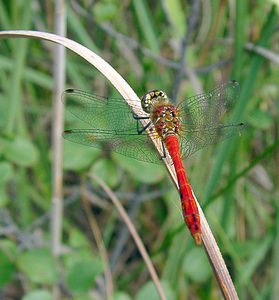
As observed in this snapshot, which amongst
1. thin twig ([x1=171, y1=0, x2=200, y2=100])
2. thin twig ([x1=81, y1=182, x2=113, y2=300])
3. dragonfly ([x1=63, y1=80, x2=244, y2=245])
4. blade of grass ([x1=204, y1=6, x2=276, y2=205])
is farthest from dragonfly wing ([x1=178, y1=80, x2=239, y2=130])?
thin twig ([x1=81, y1=182, x2=113, y2=300])

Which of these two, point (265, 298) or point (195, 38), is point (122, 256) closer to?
point (265, 298)

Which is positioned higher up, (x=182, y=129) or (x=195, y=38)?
(x=195, y=38)

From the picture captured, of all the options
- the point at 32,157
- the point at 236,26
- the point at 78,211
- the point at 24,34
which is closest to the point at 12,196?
the point at 78,211

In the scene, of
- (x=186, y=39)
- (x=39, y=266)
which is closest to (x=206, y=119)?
(x=186, y=39)

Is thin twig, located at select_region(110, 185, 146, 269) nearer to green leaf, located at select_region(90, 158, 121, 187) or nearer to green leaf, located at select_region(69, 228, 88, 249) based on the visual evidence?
green leaf, located at select_region(69, 228, 88, 249)

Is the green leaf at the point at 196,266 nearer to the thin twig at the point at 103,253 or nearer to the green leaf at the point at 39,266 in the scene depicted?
the thin twig at the point at 103,253

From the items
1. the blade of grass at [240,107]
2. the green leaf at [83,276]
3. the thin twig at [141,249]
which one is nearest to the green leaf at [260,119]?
the blade of grass at [240,107]

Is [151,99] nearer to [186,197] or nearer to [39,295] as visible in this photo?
[186,197]
